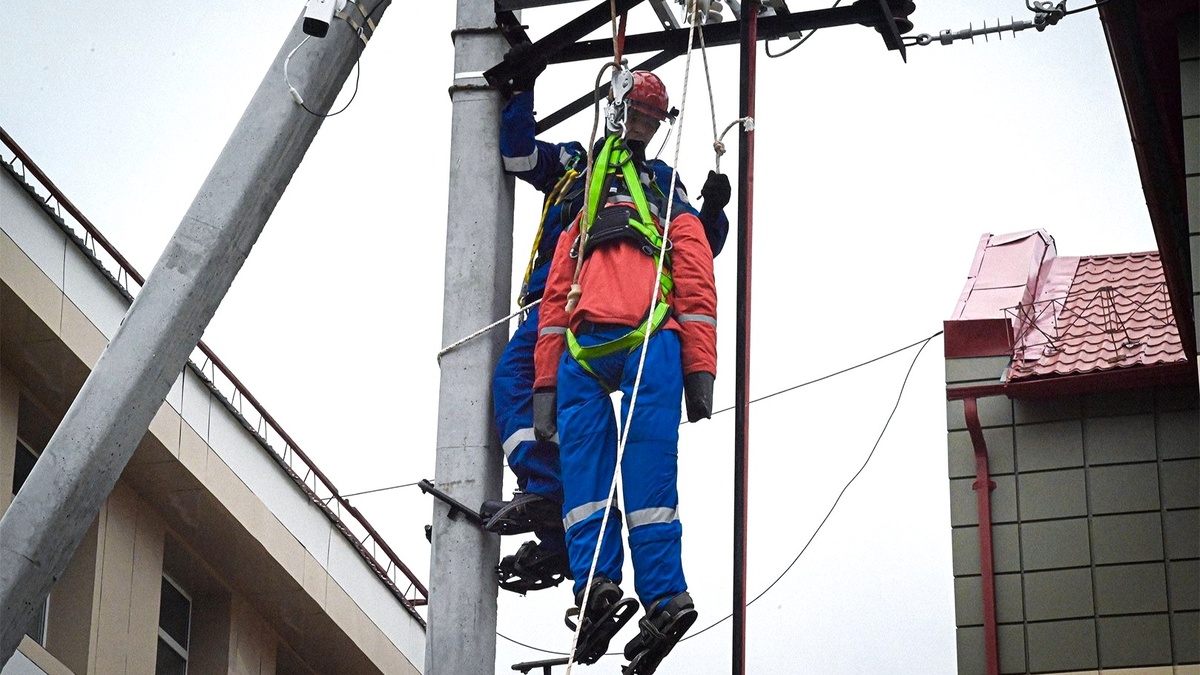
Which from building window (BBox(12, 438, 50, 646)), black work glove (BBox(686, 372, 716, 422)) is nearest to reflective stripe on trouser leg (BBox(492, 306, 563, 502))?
black work glove (BBox(686, 372, 716, 422))

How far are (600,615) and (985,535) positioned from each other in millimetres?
4960

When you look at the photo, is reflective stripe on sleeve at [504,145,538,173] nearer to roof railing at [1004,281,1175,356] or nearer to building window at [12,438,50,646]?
roof railing at [1004,281,1175,356]

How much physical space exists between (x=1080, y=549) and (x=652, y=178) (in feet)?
15.4

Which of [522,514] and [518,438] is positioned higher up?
[518,438]

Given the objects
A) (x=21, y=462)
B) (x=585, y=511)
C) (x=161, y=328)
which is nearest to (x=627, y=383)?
(x=585, y=511)

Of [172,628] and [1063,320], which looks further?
[172,628]

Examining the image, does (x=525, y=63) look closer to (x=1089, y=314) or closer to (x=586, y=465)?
(x=586, y=465)

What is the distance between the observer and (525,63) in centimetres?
859

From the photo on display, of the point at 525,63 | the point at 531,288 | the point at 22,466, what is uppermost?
the point at 22,466

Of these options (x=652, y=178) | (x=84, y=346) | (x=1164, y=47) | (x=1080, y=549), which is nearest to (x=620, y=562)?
(x=652, y=178)

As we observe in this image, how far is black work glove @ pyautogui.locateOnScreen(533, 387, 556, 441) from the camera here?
8.27 meters

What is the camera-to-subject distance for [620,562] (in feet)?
26.5

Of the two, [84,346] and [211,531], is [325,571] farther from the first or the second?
[84,346]

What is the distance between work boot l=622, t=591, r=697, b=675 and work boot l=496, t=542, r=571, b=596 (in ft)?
2.01
